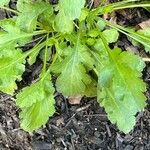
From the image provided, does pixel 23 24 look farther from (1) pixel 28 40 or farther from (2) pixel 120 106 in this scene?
(2) pixel 120 106

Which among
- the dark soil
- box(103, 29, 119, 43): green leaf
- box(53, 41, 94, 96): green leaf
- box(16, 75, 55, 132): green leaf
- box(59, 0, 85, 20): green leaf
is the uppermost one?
box(59, 0, 85, 20): green leaf

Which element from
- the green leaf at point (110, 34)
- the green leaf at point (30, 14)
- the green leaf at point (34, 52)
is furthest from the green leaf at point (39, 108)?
the green leaf at point (110, 34)

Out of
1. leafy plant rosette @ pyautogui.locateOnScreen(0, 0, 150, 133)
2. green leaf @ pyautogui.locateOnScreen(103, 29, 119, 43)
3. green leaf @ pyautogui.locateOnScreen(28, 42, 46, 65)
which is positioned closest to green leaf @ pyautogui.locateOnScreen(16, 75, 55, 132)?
leafy plant rosette @ pyautogui.locateOnScreen(0, 0, 150, 133)

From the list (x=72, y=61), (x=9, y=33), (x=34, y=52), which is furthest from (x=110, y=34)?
(x=9, y=33)

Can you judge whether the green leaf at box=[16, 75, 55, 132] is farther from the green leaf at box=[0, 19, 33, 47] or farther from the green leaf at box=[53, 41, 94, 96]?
the green leaf at box=[0, 19, 33, 47]

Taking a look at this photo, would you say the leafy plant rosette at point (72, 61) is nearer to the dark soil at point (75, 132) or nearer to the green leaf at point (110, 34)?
the green leaf at point (110, 34)

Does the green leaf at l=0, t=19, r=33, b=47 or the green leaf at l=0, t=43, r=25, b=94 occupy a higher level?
the green leaf at l=0, t=19, r=33, b=47
